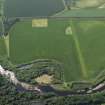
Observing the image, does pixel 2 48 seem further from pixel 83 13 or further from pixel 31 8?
pixel 83 13

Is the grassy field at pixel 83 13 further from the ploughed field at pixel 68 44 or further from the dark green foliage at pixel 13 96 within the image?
the dark green foliage at pixel 13 96

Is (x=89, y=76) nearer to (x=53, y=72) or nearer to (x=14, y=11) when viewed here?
(x=53, y=72)

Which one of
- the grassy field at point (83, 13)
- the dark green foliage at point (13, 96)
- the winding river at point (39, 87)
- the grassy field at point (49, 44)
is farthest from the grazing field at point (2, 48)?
the grassy field at point (83, 13)

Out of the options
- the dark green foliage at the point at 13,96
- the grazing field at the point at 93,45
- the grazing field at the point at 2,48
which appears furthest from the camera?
the grazing field at the point at 2,48

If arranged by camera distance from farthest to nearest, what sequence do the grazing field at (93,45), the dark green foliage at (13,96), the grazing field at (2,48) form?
the grazing field at (2,48)
the dark green foliage at (13,96)
the grazing field at (93,45)

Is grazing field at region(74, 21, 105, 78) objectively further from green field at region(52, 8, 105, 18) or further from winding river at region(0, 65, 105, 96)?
winding river at region(0, 65, 105, 96)

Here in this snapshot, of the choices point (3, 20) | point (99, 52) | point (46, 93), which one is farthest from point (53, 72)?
point (3, 20)
